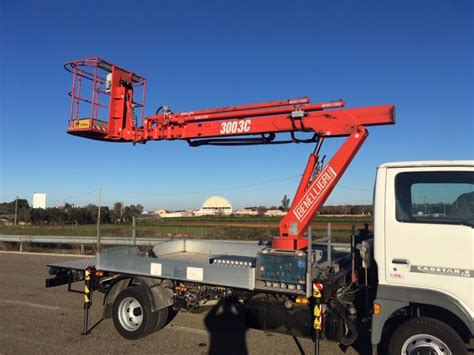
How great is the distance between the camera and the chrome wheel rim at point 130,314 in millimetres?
6680

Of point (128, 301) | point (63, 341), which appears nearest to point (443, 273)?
point (128, 301)

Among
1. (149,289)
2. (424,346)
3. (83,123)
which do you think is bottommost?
(424,346)

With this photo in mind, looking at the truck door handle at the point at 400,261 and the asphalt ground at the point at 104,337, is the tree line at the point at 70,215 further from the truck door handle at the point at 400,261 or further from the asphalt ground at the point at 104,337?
the truck door handle at the point at 400,261

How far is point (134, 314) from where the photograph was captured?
22.1 ft

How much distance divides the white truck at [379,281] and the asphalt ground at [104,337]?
A: 1.30 ft

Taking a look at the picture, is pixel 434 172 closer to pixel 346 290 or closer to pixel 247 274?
pixel 346 290

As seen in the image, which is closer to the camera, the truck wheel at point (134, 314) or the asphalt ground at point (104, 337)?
the asphalt ground at point (104, 337)

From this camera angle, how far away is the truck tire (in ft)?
14.5

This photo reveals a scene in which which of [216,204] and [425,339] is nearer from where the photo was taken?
[425,339]

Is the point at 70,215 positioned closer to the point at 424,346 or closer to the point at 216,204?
the point at 424,346

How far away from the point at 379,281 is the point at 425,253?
0.62 m

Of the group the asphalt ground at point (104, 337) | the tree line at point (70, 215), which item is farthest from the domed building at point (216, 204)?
the asphalt ground at point (104, 337)

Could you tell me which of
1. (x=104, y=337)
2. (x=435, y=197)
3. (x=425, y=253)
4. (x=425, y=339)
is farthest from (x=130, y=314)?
(x=435, y=197)

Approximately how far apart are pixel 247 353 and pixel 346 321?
1.54 metres
